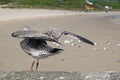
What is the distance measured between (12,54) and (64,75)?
20.1ft

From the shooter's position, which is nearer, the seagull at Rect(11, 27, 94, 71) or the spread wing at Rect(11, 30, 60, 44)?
the spread wing at Rect(11, 30, 60, 44)

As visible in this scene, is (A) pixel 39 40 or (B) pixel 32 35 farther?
(A) pixel 39 40

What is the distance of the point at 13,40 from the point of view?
58.7 ft

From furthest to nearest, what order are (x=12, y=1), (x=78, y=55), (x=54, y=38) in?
(x=12, y=1), (x=78, y=55), (x=54, y=38)

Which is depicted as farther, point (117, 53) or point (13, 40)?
point (13, 40)

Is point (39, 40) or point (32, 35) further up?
point (32, 35)

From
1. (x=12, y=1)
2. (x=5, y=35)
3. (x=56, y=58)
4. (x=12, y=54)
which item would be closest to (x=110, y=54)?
(x=56, y=58)

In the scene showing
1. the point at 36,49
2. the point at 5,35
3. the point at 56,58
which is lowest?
the point at 5,35

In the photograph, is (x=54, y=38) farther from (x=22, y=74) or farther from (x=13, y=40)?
(x=13, y=40)

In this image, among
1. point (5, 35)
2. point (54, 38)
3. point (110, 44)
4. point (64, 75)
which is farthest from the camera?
point (5, 35)

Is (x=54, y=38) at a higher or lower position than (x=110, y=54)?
higher

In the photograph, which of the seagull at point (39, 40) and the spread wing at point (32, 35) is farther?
the seagull at point (39, 40)

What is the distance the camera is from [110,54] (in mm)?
15086

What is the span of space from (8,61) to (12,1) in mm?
42500
